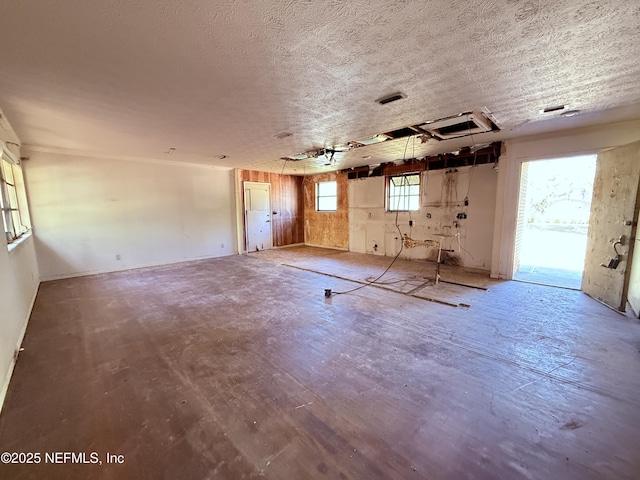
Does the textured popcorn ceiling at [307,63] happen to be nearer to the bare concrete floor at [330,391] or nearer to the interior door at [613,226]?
the interior door at [613,226]

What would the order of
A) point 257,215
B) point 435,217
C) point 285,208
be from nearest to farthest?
point 435,217 → point 257,215 → point 285,208

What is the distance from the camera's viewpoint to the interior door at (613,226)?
329cm

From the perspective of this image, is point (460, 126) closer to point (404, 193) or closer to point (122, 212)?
point (404, 193)

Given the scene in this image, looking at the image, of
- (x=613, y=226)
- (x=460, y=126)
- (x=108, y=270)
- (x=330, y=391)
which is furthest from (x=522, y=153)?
(x=108, y=270)

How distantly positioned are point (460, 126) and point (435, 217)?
2627mm

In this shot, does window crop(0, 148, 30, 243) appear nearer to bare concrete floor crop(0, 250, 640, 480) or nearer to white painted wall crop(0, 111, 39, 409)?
white painted wall crop(0, 111, 39, 409)

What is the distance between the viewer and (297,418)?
169 cm

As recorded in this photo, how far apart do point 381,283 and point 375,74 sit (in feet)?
11.0

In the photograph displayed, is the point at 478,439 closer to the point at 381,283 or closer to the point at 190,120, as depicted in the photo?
the point at 381,283

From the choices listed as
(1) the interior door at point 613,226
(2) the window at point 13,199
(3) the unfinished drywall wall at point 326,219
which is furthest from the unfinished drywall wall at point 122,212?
(1) the interior door at point 613,226

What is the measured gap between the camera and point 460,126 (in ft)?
13.2

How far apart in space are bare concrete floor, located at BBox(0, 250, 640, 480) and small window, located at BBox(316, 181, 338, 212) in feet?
17.8

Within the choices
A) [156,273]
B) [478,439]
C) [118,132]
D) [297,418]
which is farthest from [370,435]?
[156,273]

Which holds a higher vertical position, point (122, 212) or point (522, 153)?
point (522, 153)
